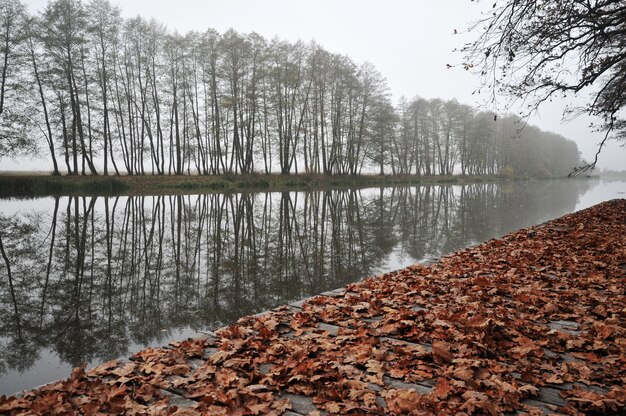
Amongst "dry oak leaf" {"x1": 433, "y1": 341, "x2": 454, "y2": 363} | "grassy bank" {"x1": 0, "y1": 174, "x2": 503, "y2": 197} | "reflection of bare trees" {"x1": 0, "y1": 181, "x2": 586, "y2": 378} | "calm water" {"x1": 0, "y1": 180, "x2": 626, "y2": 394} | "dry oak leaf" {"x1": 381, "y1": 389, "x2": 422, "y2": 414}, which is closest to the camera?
"dry oak leaf" {"x1": 381, "y1": 389, "x2": 422, "y2": 414}

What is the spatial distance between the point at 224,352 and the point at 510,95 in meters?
10.6

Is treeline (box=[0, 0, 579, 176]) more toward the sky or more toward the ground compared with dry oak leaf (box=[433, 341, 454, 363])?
more toward the sky

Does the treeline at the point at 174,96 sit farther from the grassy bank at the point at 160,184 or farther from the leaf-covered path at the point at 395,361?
the leaf-covered path at the point at 395,361

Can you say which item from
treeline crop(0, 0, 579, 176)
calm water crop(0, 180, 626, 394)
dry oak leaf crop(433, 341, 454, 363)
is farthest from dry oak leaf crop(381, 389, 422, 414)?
treeline crop(0, 0, 579, 176)

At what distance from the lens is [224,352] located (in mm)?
3002

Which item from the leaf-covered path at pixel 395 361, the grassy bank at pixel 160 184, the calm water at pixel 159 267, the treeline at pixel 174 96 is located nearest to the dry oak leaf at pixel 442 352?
the leaf-covered path at pixel 395 361

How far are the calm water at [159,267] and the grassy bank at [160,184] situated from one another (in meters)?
9.88

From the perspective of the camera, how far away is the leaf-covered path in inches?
88.6

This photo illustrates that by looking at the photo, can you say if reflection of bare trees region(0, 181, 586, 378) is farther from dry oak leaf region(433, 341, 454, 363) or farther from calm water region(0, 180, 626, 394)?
dry oak leaf region(433, 341, 454, 363)

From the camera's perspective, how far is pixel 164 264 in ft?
A: 26.8

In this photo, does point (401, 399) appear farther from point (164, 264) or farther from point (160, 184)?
point (160, 184)

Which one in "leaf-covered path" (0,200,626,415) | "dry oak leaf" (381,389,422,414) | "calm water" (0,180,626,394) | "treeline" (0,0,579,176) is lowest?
"calm water" (0,180,626,394)

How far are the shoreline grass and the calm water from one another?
9.89 meters

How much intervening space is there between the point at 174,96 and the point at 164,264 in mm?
30937
